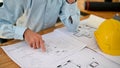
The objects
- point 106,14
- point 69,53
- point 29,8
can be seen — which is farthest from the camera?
point 106,14

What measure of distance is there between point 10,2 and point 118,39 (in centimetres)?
55

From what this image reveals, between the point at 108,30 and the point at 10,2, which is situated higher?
the point at 10,2

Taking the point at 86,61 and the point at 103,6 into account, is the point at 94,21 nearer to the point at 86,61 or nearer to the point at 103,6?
the point at 103,6

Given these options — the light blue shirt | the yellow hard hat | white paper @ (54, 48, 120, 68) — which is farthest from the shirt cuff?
the yellow hard hat

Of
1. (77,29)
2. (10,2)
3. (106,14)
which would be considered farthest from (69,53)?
(106,14)

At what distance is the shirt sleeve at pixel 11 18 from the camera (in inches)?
33.5

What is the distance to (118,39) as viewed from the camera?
0.79 metres

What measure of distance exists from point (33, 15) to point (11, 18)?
0.42 feet

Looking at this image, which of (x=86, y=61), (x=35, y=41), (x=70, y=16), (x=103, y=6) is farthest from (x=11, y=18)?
(x=103, y=6)

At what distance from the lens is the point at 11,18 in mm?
906

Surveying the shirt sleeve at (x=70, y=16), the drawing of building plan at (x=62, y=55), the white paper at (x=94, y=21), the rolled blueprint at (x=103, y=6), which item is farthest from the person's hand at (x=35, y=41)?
the rolled blueprint at (x=103, y=6)

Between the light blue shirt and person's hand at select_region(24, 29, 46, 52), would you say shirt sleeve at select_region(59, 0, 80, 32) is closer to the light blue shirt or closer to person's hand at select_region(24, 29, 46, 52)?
the light blue shirt

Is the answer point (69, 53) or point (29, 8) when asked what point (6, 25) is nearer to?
point (29, 8)

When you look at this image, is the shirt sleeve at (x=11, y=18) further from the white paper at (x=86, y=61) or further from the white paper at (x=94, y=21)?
the white paper at (x=94, y=21)
